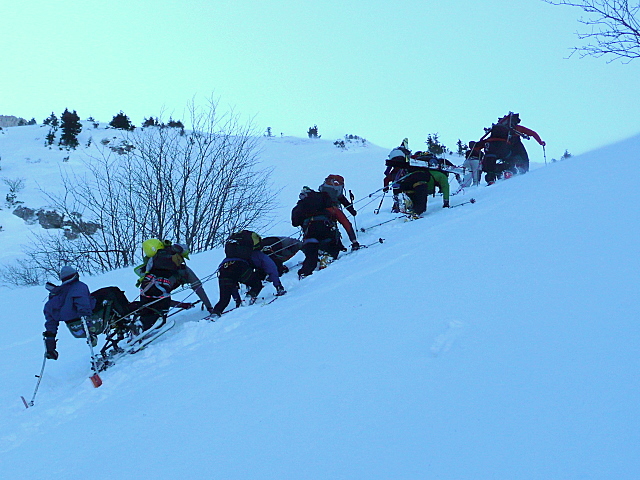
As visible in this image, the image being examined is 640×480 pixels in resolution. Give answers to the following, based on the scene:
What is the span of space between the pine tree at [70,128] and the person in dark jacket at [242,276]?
22.7 m

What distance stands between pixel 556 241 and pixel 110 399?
13.7ft

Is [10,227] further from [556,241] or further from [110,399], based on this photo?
[556,241]

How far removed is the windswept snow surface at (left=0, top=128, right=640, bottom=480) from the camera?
205 centimetres

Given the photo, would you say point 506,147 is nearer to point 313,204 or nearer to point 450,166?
point 450,166

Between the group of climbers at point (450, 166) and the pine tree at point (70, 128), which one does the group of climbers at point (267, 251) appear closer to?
the group of climbers at point (450, 166)

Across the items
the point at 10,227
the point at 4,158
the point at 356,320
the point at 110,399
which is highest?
the point at 4,158

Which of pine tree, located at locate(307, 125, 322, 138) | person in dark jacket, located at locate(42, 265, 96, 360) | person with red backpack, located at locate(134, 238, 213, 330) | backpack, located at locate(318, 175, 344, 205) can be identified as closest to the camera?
person in dark jacket, located at locate(42, 265, 96, 360)

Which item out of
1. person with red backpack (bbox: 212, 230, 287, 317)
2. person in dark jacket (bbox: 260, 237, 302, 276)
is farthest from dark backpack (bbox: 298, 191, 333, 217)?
person with red backpack (bbox: 212, 230, 287, 317)

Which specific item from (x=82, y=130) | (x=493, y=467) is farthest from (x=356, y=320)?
(x=82, y=130)

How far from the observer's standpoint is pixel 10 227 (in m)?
17.9

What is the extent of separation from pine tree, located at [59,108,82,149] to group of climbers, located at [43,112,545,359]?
21.5m

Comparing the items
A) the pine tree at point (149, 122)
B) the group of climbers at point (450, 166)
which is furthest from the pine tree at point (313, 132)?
the group of climbers at point (450, 166)

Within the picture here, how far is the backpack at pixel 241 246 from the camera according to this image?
6258mm

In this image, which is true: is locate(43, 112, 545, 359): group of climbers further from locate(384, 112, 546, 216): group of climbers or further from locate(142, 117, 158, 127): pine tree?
locate(142, 117, 158, 127): pine tree
